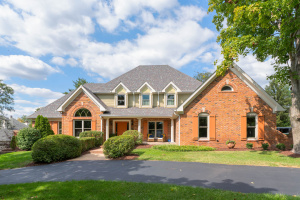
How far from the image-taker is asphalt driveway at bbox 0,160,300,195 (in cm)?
562

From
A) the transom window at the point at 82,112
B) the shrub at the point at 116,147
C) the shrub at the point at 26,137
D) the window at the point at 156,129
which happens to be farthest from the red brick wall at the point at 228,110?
the shrub at the point at 26,137

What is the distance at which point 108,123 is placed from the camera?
16875 millimetres

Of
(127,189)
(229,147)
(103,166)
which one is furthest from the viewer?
(229,147)

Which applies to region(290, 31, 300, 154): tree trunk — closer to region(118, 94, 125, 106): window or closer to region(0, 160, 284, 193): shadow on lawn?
region(0, 160, 284, 193): shadow on lawn

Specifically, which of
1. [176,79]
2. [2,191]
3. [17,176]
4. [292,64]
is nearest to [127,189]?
[2,191]

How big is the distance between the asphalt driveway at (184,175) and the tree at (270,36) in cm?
622

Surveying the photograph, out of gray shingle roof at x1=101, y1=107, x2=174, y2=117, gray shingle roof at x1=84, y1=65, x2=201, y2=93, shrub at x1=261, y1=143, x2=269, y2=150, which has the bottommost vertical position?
shrub at x1=261, y1=143, x2=269, y2=150

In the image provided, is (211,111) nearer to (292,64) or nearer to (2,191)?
(292,64)

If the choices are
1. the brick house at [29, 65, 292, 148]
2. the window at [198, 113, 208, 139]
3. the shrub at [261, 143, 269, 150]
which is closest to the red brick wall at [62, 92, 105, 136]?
the brick house at [29, 65, 292, 148]

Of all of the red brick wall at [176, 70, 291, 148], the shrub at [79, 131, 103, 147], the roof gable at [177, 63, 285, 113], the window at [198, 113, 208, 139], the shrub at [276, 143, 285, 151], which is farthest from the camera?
the shrub at [79, 131, 103, 147]

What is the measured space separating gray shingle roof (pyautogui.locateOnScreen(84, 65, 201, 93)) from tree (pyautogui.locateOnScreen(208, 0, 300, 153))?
7.06m

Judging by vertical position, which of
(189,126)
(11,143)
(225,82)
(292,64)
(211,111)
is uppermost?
(292,64)

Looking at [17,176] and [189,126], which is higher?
[189,126]

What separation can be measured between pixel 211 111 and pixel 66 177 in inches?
447
